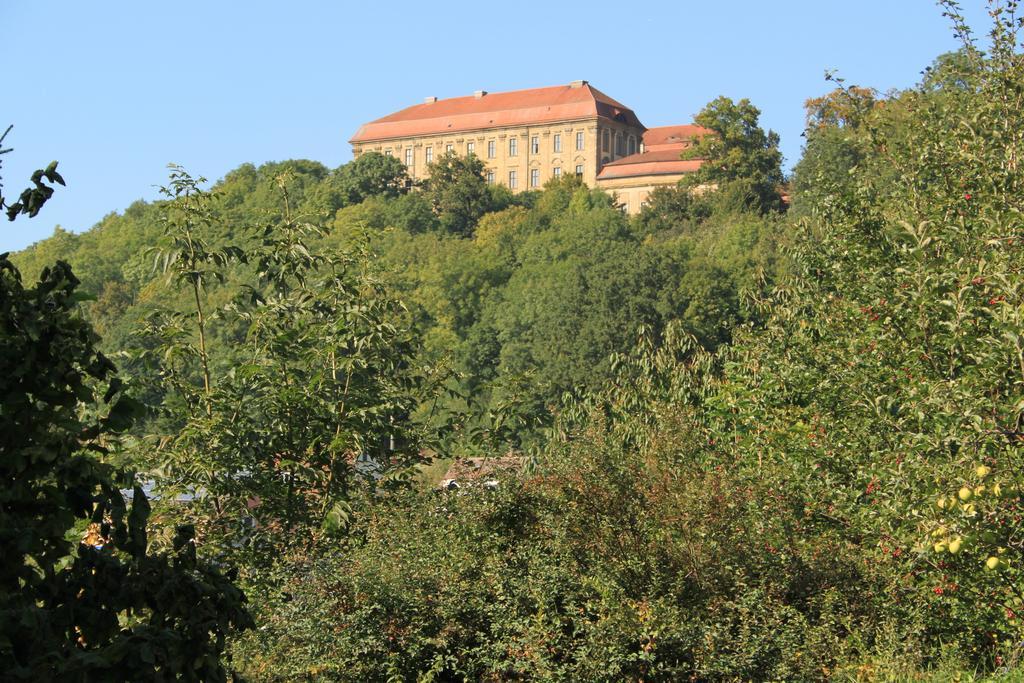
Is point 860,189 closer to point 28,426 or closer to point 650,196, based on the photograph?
point 28,426

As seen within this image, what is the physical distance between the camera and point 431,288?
8362 centimetres

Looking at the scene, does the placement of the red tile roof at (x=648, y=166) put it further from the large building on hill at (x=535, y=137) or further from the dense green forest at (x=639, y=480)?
the dense green forest at (x=639, y=480)

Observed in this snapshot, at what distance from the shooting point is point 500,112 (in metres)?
129

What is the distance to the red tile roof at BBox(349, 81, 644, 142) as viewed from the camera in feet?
409

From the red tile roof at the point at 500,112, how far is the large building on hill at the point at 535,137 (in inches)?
3.8

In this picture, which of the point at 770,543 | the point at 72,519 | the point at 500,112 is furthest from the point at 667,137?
the point at 72,519

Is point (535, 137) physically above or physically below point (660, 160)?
above

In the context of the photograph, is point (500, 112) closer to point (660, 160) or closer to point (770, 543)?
point (660, 160)

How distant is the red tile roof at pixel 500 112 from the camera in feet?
409

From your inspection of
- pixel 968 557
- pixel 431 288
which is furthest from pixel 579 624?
pixel 431 288

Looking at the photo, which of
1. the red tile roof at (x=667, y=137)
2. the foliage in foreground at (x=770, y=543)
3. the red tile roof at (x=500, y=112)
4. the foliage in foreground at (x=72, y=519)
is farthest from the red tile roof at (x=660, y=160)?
the foliage in foreground at (x=72, y=519)

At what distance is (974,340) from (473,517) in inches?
150

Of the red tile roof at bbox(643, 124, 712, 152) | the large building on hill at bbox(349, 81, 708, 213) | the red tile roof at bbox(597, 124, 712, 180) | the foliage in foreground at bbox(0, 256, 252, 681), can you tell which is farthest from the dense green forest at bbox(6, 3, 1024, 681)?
the red tile roof at bbox(643, 124, 712, 152)

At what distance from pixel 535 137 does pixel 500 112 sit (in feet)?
18.4
